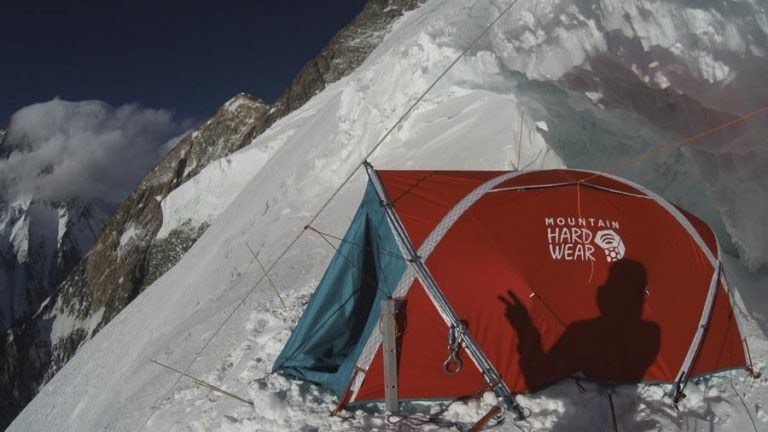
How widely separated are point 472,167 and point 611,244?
4739mm

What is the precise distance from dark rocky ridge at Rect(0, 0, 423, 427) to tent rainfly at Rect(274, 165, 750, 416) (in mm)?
37315

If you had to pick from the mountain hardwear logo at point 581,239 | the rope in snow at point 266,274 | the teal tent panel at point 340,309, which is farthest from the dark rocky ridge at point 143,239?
the mountain hardwear logo at point 581,239

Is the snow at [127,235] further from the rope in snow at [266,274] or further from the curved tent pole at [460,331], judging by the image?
the curved tent pole at [460,331]

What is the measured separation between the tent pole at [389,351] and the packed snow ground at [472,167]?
0.21 m

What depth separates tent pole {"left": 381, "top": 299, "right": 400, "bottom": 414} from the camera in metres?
4.26

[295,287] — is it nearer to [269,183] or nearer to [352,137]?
[352,137]

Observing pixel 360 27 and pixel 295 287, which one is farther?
pixel 360 27

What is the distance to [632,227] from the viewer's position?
15.0ft

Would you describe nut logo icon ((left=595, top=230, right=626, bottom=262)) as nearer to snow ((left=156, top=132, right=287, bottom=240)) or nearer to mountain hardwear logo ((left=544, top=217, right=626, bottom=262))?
mountain hardwear logo ((left=544, top=217, right=626, bottom=262))

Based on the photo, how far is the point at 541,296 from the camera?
4.34 metres

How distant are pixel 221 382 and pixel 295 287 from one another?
234 cm

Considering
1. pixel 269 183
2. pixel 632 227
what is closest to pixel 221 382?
pixel 632 227

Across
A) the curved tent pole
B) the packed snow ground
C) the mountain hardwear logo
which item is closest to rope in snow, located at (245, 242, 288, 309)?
the packed snow ground

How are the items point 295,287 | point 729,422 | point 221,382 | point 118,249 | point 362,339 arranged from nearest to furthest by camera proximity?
1. point 729,422
2. point 362,339
3. point 221,382
4. point 295,287
5. point 118,249
